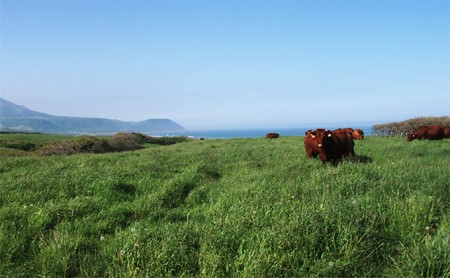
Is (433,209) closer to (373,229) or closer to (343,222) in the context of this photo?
(373,229)

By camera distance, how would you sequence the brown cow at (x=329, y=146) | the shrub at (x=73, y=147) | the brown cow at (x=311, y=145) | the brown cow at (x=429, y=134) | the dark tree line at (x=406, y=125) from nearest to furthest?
the brown cow at (x=329, y=146) → the brown cow at (x=311, y=145) → the brown cow at (x=429, y=134) → the shrub at (x=73, y=147) → the dark tree line at (x=406, y=125)

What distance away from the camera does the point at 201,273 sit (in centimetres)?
384

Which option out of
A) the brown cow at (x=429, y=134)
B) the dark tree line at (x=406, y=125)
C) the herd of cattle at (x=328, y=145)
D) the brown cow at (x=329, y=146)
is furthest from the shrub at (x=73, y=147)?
the dark tree line at (x=406, y=125)

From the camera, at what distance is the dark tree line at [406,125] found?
48.0 meters

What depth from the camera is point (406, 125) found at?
172 feet

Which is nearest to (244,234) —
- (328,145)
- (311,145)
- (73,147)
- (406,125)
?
(328,145)

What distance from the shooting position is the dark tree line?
48.0m

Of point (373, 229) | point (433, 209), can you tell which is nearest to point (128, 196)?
point (373, 229)

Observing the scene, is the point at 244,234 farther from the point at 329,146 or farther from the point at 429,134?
the point at 429,134

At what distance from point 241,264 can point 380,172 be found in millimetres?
6416

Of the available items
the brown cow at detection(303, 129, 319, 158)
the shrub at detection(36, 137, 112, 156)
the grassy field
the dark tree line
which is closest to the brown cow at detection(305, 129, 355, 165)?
the brown cow at detection(303, 129, 319, 158)

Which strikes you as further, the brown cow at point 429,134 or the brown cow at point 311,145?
the brown cow at point 429,134

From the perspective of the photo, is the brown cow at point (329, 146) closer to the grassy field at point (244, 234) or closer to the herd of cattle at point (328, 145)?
the herd of cattle at point (328, 145)

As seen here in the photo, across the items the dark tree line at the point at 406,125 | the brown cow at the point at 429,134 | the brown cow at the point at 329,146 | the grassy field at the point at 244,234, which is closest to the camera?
the grassy field at the point at 244,234
